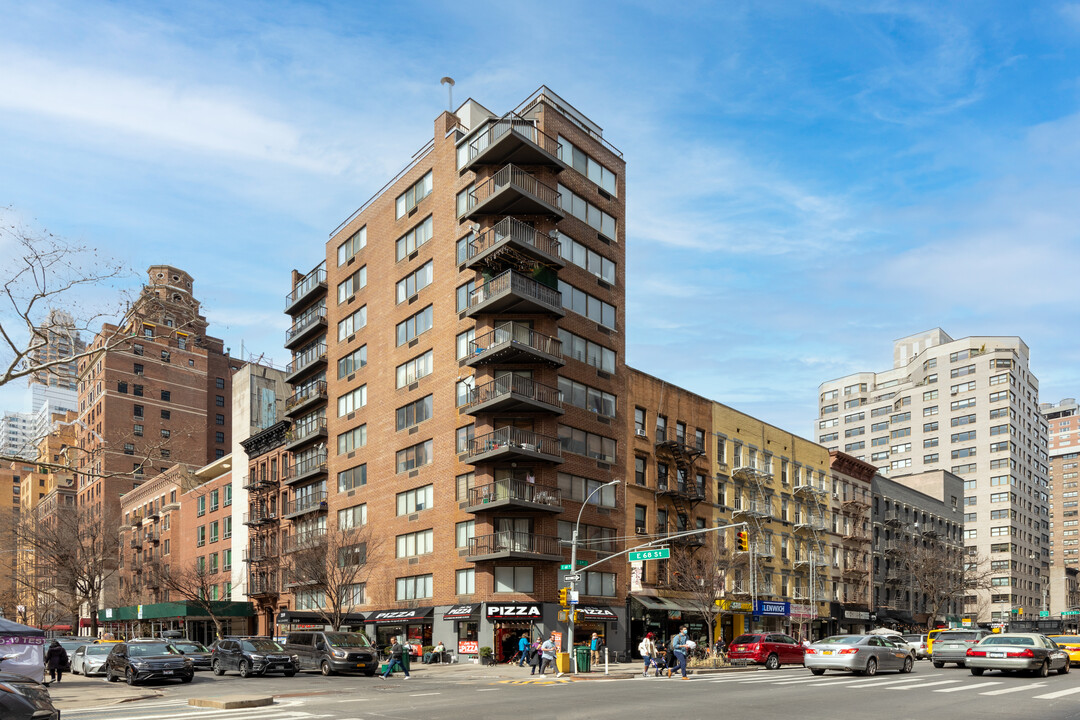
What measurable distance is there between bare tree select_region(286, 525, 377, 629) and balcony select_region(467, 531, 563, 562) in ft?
31.2

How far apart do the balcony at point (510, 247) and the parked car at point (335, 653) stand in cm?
2145

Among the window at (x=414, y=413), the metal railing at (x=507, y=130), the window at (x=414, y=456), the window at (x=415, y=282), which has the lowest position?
the window at (x=414, y=456)

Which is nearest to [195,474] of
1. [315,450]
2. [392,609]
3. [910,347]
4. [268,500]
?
[268,500]

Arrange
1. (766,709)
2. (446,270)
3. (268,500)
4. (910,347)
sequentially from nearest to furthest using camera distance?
(766,709)
(446,270)
(268,500)
(910,347)

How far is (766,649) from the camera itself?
155 feet

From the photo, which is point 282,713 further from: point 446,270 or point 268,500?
point 268,500

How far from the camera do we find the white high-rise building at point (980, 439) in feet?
458

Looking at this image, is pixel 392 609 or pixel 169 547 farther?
pixel 169 547

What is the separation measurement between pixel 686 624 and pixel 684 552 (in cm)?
471

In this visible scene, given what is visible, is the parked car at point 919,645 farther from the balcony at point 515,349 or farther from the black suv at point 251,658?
the black suv at point 251,658

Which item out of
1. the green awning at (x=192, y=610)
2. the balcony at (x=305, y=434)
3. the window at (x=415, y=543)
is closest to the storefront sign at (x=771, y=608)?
the window at (x=415, y=543)

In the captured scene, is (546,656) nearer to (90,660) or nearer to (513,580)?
(513,580)

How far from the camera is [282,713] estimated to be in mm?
21625

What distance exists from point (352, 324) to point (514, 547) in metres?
24.9
